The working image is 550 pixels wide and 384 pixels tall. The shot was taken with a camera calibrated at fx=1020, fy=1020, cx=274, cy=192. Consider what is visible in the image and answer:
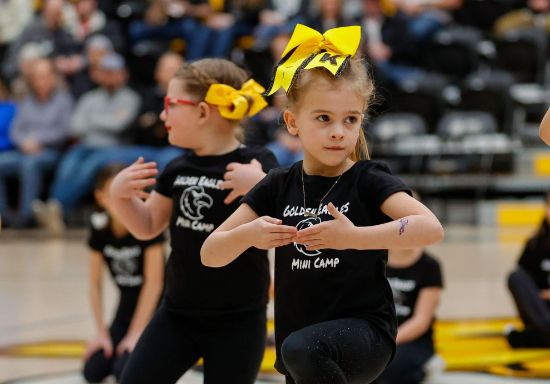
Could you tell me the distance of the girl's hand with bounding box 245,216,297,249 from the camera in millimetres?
2824

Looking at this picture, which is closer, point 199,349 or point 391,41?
point 199,349

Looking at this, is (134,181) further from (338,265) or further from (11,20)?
(11,20)

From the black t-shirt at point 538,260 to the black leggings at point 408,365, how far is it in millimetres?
1232

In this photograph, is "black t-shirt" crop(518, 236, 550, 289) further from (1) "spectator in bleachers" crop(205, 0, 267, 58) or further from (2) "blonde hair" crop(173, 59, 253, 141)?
(1) "spectator in bleachers" crop(205, 0, 267, 58)

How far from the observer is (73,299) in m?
7.78

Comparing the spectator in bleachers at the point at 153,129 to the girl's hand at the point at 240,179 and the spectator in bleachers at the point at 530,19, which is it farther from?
the girl's hand at the point at 240,179

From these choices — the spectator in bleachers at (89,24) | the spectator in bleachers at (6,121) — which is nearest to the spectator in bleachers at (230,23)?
the spectator in bleachers at (89,24)

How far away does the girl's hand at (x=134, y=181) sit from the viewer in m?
3.75

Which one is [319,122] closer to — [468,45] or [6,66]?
[468,45]

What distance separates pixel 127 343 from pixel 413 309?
152cm

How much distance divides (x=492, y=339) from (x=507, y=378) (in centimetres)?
96

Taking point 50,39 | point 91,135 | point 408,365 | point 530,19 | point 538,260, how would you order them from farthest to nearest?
point 50,39
point 530,19
point 91,135
point 538,260
point 408,365

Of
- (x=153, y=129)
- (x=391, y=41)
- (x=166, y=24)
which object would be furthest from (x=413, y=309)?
(x=166, y=24)

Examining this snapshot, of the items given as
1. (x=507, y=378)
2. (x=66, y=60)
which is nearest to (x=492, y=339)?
(x=507, y=378)
